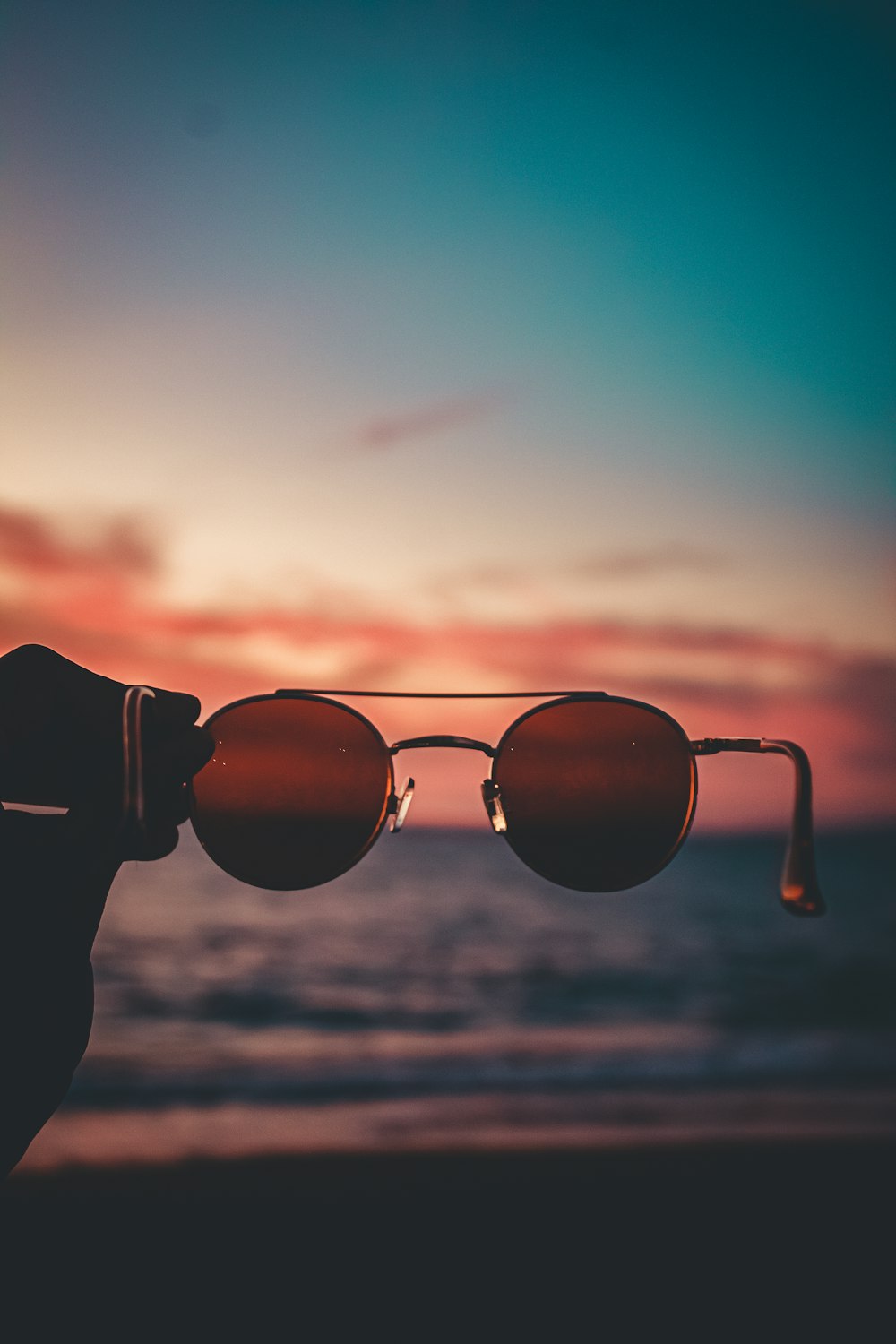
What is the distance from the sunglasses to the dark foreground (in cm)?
332

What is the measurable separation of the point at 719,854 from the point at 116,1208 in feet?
140

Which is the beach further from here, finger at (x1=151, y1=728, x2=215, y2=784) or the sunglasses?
finger at (x1=151, y1=728, x2=215, y2=784)

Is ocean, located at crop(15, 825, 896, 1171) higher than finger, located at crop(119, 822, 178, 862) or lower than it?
lower

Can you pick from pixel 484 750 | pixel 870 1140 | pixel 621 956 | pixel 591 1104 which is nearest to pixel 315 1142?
pixel 591 1104

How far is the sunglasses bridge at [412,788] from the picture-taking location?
1.68m

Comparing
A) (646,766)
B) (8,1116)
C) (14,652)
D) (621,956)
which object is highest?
(14,652)

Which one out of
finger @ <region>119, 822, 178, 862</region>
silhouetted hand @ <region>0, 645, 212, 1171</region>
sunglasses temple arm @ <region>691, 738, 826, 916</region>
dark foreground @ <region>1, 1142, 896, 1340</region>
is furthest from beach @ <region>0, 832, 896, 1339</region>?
finger @ <region>119, 822, 178, 862</region>

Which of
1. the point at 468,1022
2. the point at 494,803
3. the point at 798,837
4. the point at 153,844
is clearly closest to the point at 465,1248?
the point at 494,803

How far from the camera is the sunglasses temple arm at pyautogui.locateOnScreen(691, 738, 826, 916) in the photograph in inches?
55.6

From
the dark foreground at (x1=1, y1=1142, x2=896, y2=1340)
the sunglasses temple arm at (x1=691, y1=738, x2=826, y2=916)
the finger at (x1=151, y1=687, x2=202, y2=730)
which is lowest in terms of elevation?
the dark foreground at (x1=1, y1=1142, x2=896, y2=1340)

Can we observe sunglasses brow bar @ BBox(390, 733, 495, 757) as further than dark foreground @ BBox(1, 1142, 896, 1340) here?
No

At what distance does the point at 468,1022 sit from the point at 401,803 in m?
11.2

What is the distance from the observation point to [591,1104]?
7125mm

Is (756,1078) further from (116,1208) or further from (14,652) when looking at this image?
(14,652)
